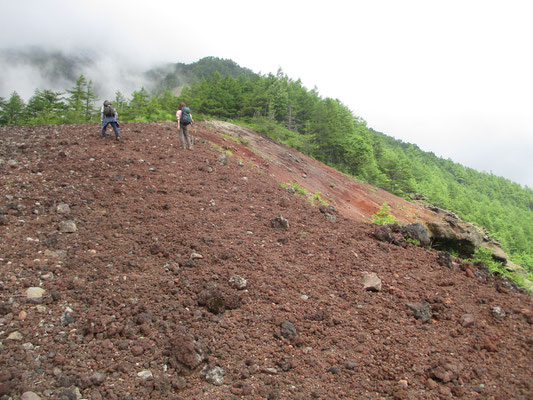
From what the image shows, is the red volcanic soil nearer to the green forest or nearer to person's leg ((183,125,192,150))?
person's leg ((183,125,192,150))

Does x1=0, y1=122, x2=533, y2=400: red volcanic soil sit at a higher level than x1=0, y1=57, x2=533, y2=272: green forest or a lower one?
lower

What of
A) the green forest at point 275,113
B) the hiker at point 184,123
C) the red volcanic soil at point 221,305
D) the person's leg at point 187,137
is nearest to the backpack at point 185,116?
the hiker at point 184,123

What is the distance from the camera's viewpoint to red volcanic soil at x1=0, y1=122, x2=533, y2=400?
3.03 metres

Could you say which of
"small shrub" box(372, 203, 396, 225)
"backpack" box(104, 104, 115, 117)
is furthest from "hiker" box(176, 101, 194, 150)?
"small shrub" box(372, 203, 396, 225)

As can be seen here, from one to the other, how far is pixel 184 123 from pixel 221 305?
739cm

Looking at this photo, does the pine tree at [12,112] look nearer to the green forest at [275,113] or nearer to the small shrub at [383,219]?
the green forest at [275,113]

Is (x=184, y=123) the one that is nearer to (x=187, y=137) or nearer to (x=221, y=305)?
(x=187, y=137)

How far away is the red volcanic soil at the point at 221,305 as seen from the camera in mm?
3025

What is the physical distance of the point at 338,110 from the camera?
34.4 meters

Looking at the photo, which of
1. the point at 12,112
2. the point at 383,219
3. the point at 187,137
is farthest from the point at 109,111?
the point at 12,112

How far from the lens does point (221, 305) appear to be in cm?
406

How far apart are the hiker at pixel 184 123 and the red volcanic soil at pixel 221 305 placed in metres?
3.22

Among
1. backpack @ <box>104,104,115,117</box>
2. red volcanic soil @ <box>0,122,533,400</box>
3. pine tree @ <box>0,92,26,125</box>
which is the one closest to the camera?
red volcanic soil @ <box>0,122,533,400</box>

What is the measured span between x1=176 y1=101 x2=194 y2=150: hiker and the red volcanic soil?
322 cm
